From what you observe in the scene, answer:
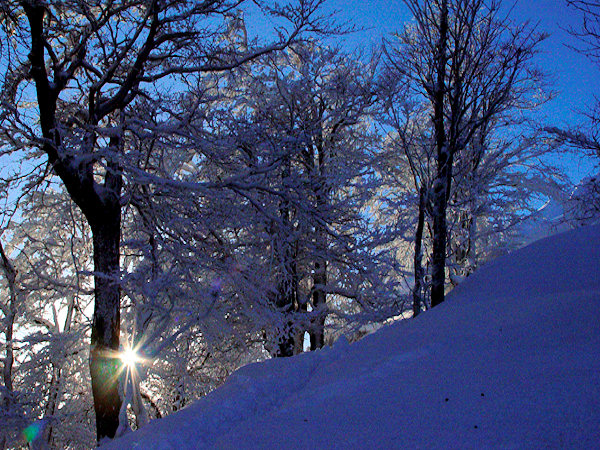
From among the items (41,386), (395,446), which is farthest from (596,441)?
(41,386)

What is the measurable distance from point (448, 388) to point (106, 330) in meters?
5.38

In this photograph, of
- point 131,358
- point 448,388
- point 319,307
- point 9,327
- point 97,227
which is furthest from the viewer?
point 319,307

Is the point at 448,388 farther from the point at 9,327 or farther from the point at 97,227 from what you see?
the point at 9,327

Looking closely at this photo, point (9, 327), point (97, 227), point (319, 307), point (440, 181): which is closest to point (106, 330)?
point (97, 227)

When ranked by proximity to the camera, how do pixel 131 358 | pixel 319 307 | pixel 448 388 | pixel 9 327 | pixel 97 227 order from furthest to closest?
pixel 319 307 → pixel 9 327 → pixel 97 227 → pixel 131 358 → pixel 448 388

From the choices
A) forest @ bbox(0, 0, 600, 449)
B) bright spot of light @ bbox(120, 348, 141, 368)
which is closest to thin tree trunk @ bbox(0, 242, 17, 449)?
forest @ bbox(0, 0, 600, 449)

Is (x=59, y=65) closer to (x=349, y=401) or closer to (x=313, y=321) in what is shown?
(x=349, y=401)

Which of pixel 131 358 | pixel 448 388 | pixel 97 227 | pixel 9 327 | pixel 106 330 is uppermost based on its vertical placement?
pixel 97 227

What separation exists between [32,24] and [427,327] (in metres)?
6.97

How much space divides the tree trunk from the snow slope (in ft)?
8.59

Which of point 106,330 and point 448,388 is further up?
point 106,330

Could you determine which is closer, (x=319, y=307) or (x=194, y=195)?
(x=194, y=195)

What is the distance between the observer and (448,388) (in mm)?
2408

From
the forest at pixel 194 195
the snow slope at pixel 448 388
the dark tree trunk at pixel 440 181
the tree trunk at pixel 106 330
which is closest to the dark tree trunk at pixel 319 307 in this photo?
the forest at pixel 194 195
